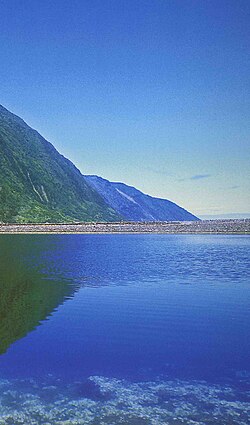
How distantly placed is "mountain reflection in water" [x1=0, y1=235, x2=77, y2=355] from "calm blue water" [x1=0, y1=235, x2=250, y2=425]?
9cm

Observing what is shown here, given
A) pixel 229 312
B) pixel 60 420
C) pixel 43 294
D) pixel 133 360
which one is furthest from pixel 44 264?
pixel 60 420

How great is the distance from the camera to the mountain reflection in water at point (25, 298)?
29753 mm

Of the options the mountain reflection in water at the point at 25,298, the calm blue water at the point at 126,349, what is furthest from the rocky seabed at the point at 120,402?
the mountain reflection in water at the point at 25,298

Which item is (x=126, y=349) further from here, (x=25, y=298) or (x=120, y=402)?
(x=25, y=298)

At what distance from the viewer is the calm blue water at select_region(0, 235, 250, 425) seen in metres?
17.0

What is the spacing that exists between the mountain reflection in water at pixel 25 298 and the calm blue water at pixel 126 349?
9 centimetres

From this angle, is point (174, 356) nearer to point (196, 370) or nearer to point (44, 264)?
point (196, 370)

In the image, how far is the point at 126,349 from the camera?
993 inches

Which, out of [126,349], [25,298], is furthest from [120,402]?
[25,298]

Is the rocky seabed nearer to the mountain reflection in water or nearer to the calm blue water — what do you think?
the calm blue water

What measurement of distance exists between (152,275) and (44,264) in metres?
22.8

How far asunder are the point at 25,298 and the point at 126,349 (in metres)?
17.8

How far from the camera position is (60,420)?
624 inches

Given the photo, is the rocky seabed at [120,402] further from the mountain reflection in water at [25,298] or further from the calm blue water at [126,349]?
the mountain reflection in water at [25,298]
